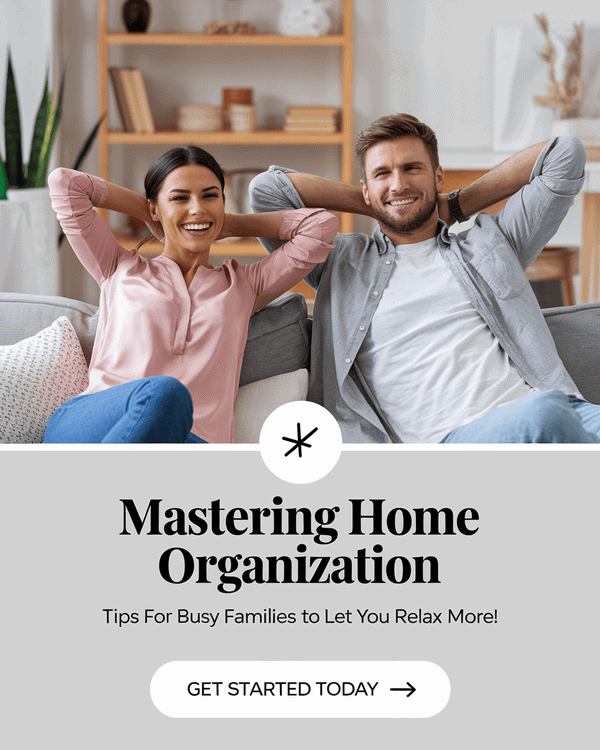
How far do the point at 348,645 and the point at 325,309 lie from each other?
1029 mm

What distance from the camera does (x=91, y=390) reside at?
138cm

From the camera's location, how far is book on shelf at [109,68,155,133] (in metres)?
3.47

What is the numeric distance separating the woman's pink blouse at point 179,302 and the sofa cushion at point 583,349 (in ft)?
1.77

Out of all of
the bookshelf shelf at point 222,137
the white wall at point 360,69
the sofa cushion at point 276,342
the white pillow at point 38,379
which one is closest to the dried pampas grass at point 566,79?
the white wall at point 360,69

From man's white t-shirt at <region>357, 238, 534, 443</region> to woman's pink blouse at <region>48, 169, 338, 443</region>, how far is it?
0.64 ft

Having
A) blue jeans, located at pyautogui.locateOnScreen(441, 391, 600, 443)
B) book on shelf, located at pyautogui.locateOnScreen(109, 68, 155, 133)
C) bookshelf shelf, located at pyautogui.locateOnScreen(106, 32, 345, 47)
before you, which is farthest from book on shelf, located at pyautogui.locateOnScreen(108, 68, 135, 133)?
blue jeans, located at pyautogui.locateOnScreen(441, 391, 600, 443)

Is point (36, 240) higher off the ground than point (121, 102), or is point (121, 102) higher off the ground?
point (121, 102)

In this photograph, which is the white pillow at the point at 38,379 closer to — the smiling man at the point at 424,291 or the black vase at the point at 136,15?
the smiling man at the point at 424,291

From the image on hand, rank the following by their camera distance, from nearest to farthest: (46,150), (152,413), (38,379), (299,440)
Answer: (299,440) < (152,413) < (38,379) < (46,150)

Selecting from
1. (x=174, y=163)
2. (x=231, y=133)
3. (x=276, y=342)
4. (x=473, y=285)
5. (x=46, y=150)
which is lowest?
(x=276, y=342)

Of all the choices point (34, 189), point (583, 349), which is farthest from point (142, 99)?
point (583, 349)

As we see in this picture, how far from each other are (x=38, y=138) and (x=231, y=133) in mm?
951

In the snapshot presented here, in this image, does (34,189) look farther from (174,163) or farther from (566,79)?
(566,79)

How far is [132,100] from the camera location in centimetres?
350
